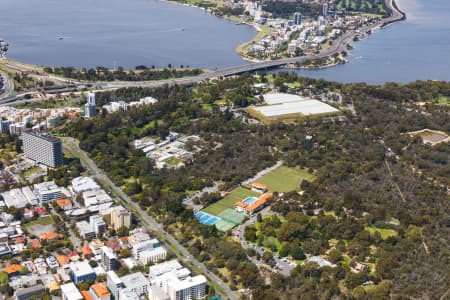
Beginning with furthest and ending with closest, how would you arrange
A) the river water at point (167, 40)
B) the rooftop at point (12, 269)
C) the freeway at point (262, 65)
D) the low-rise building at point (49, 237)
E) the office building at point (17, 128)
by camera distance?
the river water at point (167, 40)
the freeway at point (262, 65)
the office building at point (17, 128)
the low-rise building at point (49, 237)
the rooftop at point (12, 269)

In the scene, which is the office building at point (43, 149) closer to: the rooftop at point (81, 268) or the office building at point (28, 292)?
the rooftop at point (81, 268)

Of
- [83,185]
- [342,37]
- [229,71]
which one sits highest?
[342,37]

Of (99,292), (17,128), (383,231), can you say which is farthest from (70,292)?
(17,128)

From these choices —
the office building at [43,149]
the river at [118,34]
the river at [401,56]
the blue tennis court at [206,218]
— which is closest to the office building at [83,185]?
the office building at [43,149]

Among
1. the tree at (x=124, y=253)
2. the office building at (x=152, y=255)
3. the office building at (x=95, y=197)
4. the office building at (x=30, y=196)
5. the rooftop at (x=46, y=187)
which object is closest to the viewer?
the office building at (x=152, y=255)

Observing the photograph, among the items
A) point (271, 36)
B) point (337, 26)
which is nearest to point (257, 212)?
point (271, 36)

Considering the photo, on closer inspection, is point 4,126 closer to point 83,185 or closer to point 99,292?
point 83,185

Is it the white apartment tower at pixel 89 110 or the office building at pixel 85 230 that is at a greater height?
the white apartment tower at pixel 89 110
